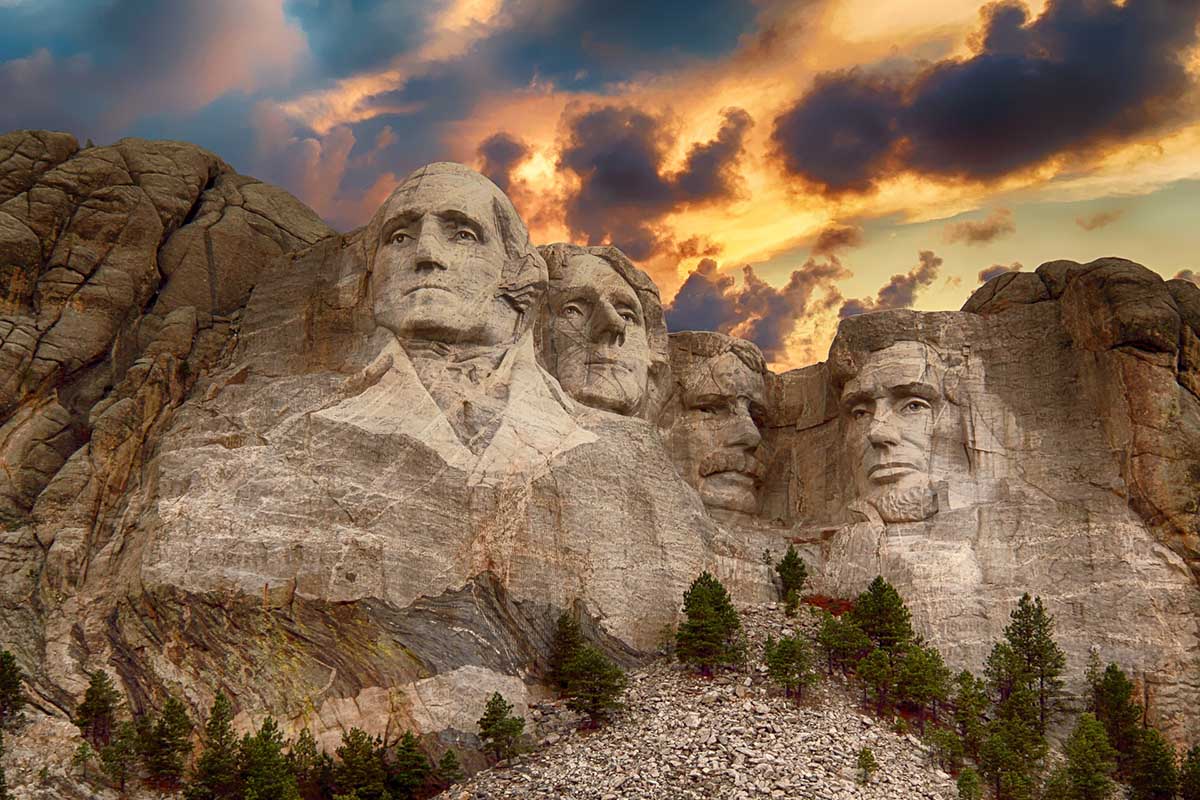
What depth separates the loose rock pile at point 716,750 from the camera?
101 ft

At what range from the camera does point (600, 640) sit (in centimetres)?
3547

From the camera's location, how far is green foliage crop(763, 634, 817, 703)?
34.1 m

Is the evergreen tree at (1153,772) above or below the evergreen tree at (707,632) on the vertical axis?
below

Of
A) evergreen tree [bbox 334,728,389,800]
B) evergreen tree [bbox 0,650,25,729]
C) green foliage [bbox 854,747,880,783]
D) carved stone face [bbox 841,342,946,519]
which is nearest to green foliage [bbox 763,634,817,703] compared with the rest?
green foliage [bbox 854,747,880,783]

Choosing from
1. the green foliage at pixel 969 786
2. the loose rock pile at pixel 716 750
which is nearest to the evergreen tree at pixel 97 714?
the loose rock pile at pixel 716 750

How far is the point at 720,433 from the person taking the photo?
141 feet

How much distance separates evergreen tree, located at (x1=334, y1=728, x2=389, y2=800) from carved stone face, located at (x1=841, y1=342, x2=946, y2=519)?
13.4 meters

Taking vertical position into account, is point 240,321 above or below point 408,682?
above

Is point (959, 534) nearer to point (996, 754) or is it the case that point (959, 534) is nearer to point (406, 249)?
point (996, 754)

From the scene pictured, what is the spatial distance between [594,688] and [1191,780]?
1077 cm

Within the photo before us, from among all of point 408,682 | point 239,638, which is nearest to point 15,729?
point 239,638

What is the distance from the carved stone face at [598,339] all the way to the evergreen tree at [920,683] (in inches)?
355

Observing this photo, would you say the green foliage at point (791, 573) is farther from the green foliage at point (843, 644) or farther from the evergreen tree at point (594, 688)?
the evergreen tree at point (594, 688)

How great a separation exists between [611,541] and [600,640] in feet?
7.01
